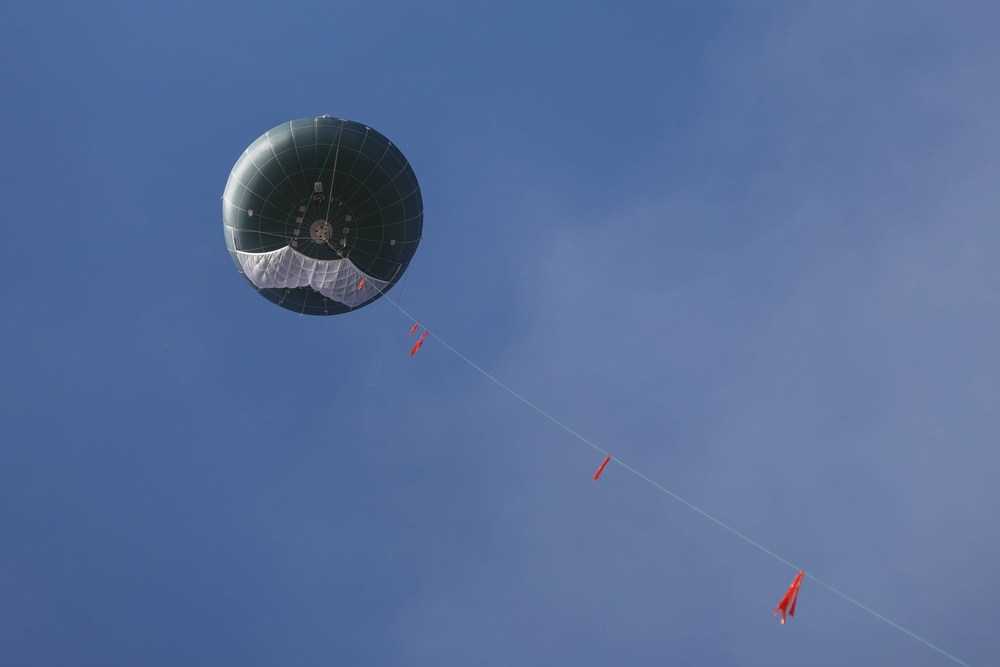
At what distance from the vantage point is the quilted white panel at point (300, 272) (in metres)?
29.8

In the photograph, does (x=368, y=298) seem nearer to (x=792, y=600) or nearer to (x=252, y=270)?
(x=252, y=270)

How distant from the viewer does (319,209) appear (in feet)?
96.1

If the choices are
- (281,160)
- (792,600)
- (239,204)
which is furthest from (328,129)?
(792,600)

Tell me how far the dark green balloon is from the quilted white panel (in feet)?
0.11

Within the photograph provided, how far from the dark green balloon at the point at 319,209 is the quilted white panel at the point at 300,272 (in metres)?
0.03

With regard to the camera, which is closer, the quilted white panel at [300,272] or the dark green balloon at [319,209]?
the dark green balloon at [319,209]

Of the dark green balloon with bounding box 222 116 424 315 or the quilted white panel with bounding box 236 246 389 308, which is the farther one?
the quilted white panel with bounding box 236 246 389 308

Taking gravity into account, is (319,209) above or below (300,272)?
above

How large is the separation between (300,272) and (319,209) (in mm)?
2351

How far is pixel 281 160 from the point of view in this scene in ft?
93.9

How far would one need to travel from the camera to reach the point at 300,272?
Answer: 3012cm

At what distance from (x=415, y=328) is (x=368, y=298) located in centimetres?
205

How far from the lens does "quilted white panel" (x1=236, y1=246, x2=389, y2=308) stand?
97.8ft

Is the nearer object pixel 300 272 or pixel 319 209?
pixel 319 209
